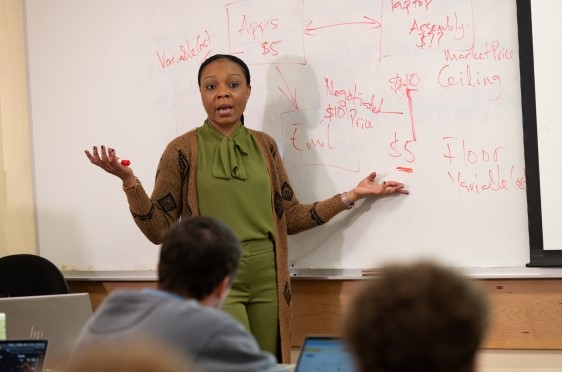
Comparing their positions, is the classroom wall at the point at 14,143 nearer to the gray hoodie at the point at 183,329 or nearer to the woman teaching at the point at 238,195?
the woman teaching at the point at 238,195

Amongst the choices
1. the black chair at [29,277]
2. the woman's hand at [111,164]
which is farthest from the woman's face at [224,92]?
the black chair at [29,277]

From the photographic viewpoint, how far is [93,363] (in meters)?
0.90

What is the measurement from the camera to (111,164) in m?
2.99

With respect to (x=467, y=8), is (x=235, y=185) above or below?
below

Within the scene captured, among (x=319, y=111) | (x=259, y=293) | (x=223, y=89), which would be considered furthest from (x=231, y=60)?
(x=259, y=293)

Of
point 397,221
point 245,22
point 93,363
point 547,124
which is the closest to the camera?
point 93,363

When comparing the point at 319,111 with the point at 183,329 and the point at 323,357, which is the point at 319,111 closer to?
the point at 323,357

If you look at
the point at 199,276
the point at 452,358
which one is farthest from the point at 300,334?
the point at 452,358

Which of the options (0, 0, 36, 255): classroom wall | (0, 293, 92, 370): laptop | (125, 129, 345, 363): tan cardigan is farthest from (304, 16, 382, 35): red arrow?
(0, 293, 92, 370): laptop

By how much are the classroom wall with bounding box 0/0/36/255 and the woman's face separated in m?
1.16

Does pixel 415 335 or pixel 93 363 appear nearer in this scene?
pixel 93 363

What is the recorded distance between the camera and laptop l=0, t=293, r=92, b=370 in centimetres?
234

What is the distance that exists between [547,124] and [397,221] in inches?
27.6

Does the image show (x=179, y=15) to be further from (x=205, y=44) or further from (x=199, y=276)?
(x=199, y=276)
